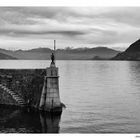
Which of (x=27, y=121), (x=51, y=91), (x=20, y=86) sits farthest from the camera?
(x=20, y=86)

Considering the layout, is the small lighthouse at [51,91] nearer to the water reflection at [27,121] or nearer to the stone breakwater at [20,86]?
the water reflection at [27,121]

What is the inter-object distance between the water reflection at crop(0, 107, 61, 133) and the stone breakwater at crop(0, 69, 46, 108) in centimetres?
137

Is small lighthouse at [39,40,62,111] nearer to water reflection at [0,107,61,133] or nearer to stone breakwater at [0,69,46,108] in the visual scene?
water reflection at [0,107,61,133]

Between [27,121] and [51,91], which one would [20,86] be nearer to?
[51,91]

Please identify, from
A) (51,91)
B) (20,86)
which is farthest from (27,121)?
(20,86)

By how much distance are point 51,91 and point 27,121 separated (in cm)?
453

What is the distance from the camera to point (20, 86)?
1575 inches

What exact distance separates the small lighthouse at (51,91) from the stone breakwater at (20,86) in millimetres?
1484

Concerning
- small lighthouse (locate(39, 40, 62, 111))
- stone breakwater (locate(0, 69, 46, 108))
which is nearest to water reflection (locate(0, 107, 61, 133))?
small lighthouse (locate(39, 40, 62, 111))

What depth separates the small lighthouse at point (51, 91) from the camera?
37.0 metres

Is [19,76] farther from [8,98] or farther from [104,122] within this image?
[104,122]

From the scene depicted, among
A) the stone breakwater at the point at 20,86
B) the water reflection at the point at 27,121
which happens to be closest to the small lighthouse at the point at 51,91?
the water reflection at the point at 27,121

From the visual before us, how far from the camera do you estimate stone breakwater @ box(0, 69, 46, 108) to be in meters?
39.2
